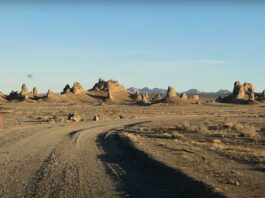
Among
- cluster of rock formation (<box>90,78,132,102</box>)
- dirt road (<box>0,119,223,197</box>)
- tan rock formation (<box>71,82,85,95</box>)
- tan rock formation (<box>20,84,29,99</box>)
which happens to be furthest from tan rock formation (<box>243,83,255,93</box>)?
dirt road (<box>0,119,223,197</box>)

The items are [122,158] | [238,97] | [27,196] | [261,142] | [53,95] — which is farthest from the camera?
[53,95]

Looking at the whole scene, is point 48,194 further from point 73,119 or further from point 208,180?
point 73,119

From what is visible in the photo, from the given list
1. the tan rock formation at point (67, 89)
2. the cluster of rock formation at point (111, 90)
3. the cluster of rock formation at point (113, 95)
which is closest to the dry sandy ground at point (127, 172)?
the cluster of rock formation at point (113, 95)

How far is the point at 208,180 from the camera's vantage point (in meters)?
14.2

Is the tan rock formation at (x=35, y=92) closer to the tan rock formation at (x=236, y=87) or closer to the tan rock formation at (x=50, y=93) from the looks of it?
the tan rock formation at (x=50, y=93)

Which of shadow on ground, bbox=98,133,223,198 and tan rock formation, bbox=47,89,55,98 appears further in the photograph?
tan rock formation, bbox=47,89,55,98

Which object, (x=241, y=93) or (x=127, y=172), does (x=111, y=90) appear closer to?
(x=241, y=93)

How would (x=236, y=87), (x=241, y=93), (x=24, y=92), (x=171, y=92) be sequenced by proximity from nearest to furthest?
(x=241, y=93)
(x=236, y=87)
(x=171, y=92)
(x=24, y=92)

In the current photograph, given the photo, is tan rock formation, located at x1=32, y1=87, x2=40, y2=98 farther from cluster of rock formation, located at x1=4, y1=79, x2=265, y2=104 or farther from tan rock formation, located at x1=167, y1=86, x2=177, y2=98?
tan rock formation, located at x1=167, y1=86, x2=177, y2=98

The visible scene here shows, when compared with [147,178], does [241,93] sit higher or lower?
higher

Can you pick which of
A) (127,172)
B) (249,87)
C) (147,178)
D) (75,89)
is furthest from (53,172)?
(75,89)

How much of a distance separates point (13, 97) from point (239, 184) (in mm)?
141006

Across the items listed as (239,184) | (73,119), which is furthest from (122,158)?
(73,119)

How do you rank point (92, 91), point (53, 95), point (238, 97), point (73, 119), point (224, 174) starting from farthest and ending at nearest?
point (92, 91) → point (53, 95) → point (238, 97) → point (73, 119) → point (224, 174)
